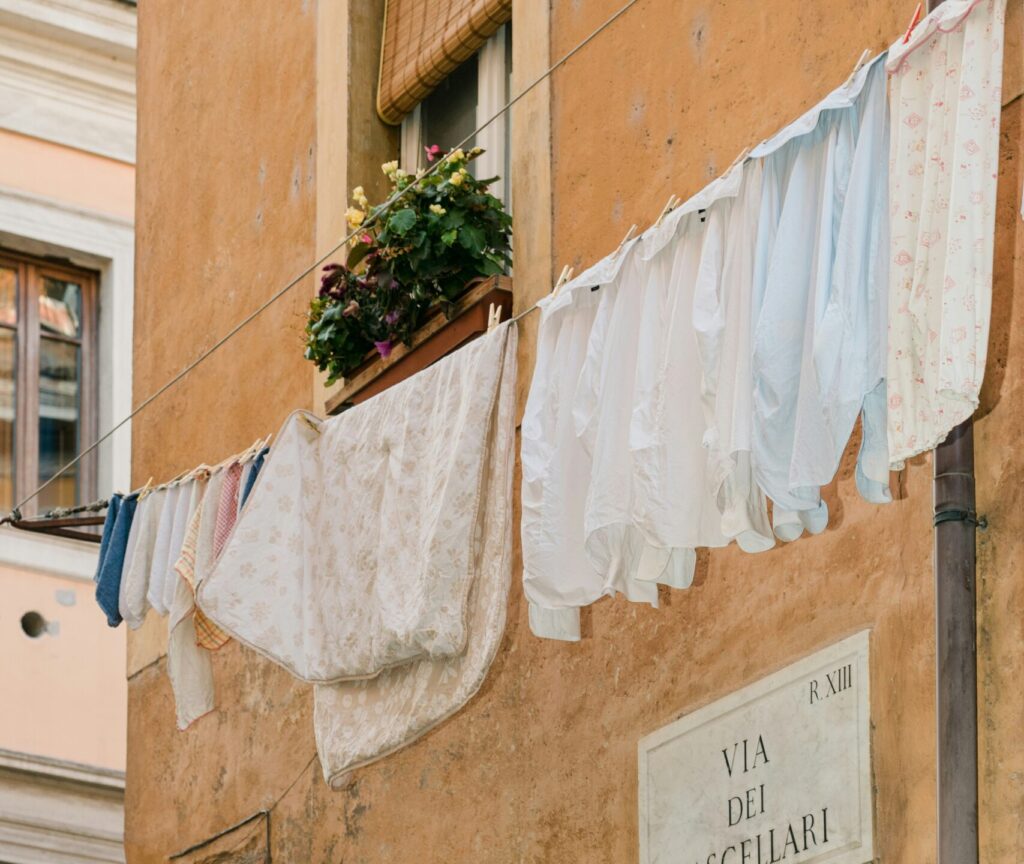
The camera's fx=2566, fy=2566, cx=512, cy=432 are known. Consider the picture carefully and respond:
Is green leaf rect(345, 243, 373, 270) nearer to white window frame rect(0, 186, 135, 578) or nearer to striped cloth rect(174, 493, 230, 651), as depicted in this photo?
striped cloth rect(174, 493, 230, 651)

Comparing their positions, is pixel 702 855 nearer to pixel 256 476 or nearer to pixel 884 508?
pixel 884 508

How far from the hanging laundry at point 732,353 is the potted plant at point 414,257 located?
1895 millimetres

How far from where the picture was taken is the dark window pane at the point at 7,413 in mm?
15016

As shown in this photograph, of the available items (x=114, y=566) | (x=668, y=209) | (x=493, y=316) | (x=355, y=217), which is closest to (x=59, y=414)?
(x=114, y=566)

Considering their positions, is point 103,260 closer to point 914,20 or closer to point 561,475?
point 561,475

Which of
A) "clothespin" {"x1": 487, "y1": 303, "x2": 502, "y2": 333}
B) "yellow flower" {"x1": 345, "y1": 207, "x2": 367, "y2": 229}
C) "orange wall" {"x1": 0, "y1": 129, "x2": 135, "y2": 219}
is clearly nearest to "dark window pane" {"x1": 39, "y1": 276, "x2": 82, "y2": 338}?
"orange wall" {"x1": 0, "y1": 129, "x2": 135, "y2": 219}

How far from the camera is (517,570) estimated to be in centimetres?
800

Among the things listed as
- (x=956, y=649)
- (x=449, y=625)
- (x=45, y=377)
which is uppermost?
(x=45, y=377)

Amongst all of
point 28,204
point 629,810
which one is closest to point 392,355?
point 629,810

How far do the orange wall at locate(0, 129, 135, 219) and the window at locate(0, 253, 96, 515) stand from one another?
1.42ft

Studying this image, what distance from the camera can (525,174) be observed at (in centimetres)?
841

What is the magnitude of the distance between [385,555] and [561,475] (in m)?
0.92

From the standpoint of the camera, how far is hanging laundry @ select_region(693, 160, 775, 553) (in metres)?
6.10

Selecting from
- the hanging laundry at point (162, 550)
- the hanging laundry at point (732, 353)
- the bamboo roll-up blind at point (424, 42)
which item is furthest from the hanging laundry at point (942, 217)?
the hanging laundry at point (162, 550)
